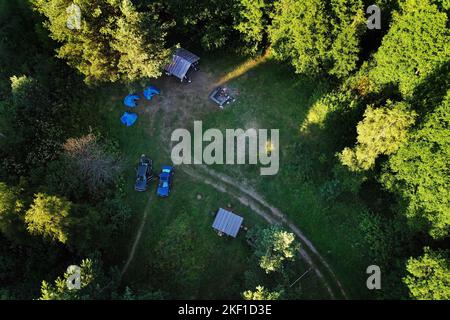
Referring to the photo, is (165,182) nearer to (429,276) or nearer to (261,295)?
(261,295)

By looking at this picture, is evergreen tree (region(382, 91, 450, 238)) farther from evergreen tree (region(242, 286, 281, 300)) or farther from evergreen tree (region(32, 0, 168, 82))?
evergreen tree (region(32, 0, 168, 82))

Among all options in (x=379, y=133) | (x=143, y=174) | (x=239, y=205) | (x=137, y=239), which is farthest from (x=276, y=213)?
(x=137, y=239)

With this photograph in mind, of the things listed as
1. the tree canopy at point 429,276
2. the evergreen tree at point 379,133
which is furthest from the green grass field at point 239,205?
the tree canopy at point 429,276

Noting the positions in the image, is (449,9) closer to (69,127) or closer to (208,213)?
(208,213)

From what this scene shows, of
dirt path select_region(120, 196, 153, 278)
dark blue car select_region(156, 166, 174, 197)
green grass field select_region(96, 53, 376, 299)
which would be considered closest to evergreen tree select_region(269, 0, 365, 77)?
green grass field select_region(96, 53, 376, 299)


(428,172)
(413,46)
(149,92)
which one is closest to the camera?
(428,172)
